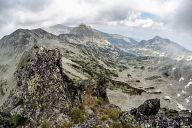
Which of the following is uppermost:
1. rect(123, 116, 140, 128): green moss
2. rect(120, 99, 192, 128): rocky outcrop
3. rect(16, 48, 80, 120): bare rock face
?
rect(16, 48, 80, 120): bare rock face

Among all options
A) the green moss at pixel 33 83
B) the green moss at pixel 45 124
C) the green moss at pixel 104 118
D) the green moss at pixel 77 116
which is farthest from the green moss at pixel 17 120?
the green moss at pixel 104 118

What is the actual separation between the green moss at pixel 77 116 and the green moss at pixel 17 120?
6.20 meters

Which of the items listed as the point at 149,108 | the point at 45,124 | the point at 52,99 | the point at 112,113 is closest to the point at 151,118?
the point at 149,108

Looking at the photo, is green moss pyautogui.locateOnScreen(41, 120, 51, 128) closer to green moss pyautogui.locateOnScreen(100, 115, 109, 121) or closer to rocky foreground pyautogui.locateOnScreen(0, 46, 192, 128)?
rocky foreground pyautogui.locateOnScreen(0, 46, 192, 128)

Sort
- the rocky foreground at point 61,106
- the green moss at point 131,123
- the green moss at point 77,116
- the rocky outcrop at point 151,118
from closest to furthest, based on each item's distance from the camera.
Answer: the rocky outcrop at point 151,118 → the green moss at point 131,123 → the rocky foreground at point 61,106 → the green moss at point 77,116

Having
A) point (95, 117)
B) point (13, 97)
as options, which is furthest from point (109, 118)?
point (13, 97)

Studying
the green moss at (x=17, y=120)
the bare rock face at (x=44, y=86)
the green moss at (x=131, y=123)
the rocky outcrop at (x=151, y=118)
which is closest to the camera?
the rocky outcrop at (x=151, y=118)

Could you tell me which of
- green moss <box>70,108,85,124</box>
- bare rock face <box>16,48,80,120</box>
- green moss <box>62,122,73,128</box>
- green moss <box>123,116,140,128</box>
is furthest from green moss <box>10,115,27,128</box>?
green moss <box>123,116,140,128</box>

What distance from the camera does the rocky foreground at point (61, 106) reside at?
42.1 meters

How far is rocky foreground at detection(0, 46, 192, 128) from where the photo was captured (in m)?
42.1

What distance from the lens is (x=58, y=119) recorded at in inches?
1735

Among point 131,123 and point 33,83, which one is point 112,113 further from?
point 33,83

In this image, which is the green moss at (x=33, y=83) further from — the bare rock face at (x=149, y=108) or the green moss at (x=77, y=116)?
the bare rock face at (x=149, y=108)

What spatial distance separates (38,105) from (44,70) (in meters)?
5.73
